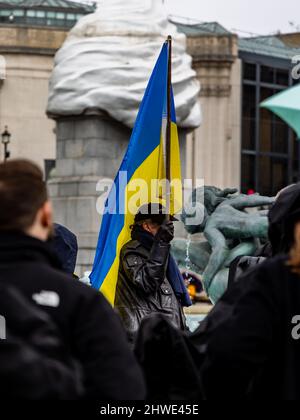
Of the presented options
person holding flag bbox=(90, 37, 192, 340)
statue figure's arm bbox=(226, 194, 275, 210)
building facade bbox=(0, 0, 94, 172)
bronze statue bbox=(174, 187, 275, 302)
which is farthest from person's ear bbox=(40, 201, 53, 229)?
building facade bbox=(0, 0, 94, 172)

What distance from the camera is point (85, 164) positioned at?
91.5ft

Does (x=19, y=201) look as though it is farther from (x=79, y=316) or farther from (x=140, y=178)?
(x=140, y=178)

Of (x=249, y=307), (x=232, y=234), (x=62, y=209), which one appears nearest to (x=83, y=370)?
(x=249, y=307)

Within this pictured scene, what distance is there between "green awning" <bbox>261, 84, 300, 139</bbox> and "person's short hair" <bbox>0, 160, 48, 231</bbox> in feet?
5.69

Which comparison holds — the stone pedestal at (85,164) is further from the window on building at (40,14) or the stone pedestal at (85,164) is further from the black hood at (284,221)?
the window on building at (40,14)

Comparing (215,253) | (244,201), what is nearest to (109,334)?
(215,253)

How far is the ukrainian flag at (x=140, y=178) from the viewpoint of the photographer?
11.3 metres

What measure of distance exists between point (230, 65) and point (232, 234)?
4481cm

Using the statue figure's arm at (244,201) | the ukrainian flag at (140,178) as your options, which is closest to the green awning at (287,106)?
the ukrainian flag at (140,178)

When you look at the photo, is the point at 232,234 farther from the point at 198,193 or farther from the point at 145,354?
the point at 145,354

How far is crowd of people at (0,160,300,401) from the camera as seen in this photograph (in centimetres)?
479

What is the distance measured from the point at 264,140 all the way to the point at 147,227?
5638cm

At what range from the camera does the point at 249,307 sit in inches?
211

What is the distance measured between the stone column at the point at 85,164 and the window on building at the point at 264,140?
3605cm
